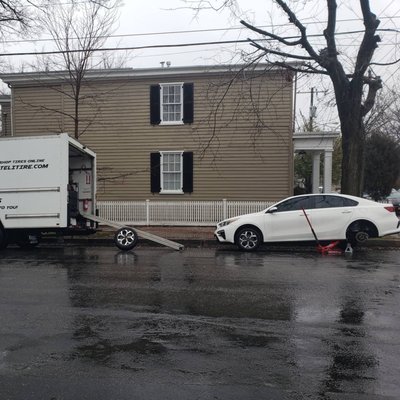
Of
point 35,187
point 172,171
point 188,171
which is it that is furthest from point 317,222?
point 172,171

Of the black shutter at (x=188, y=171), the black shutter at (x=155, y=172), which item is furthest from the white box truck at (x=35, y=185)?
the black shutter at (x=188, y=171)

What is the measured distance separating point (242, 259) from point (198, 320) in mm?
5174

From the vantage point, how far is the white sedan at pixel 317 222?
11.7 m

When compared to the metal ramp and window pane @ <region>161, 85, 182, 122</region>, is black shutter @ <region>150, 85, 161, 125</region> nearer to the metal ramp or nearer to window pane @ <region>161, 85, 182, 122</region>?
window pane @ <region>161, 85, 182, 122</region>

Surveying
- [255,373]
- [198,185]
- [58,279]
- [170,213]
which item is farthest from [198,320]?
[198,185]

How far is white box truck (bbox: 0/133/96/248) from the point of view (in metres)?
11.8

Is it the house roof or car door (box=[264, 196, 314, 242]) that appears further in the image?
the house roof

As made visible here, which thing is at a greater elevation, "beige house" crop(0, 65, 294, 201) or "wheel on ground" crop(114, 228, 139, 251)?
"beige house" crop(0, 65, 294, 201)

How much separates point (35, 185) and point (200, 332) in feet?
26.8

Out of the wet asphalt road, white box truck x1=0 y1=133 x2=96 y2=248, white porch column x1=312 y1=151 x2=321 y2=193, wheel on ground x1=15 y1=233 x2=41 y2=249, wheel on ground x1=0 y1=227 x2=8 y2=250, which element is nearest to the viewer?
the wet asphalt road

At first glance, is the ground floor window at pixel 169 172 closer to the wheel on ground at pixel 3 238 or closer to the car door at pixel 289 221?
the car door at pixel 289 221

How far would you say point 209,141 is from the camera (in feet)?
59.0

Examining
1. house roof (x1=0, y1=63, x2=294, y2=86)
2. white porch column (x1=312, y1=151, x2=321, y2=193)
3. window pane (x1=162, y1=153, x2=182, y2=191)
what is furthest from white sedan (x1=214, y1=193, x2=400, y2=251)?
white porch column (x1=312, y1=151, x2=321, y2=193)

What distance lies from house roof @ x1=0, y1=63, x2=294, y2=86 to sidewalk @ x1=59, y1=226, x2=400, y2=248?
6318mm
